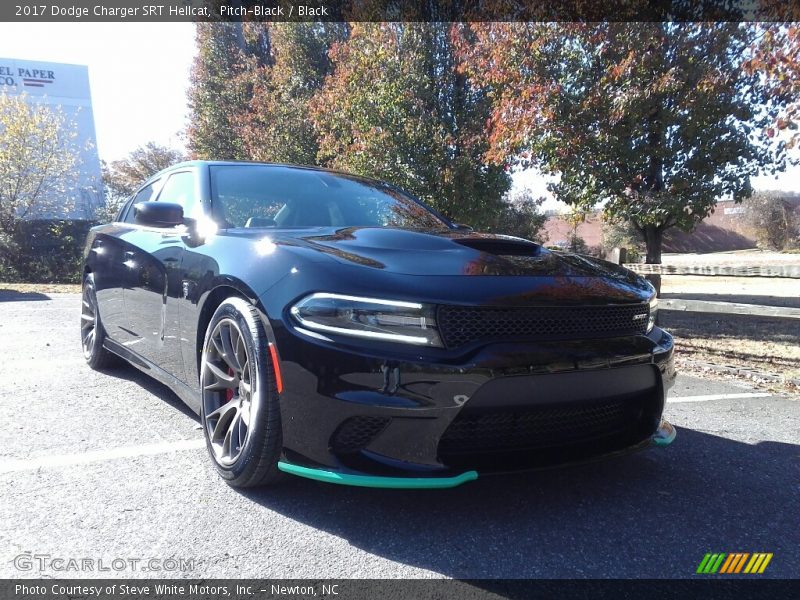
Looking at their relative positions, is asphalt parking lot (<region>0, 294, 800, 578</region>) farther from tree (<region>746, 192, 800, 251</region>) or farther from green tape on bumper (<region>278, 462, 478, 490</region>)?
tree (<region>746, 192, 800, 251</region>)

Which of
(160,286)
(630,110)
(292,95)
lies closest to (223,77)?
(292,95)

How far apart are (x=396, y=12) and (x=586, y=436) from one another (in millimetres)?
8708

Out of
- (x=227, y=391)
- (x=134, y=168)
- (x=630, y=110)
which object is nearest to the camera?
(x=227, y=391)

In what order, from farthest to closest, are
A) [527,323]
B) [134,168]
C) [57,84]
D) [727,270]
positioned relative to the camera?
[57,84] < [134,168] < [727,270] < [527,323]

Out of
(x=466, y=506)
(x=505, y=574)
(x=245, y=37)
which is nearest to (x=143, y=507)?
(x=466, y=506)

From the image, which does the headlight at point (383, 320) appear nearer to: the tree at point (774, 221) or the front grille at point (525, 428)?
the front grille at point (525, 428)

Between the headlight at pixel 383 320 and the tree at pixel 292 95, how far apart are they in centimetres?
1102

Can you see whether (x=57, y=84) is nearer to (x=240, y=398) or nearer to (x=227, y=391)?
(x=227, y=391)

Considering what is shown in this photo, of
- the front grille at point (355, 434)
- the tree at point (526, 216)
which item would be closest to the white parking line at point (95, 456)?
the front grille at point (355, 434)

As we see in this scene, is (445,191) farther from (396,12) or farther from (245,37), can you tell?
(245,37)

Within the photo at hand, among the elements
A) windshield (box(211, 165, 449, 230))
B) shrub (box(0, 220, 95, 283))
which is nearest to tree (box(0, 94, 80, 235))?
shrub (box(0, 220, 95, 283))

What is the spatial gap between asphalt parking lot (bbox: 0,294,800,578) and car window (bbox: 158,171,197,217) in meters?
1.29

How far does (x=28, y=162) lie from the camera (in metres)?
17.4

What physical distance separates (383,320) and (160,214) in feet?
5.22
